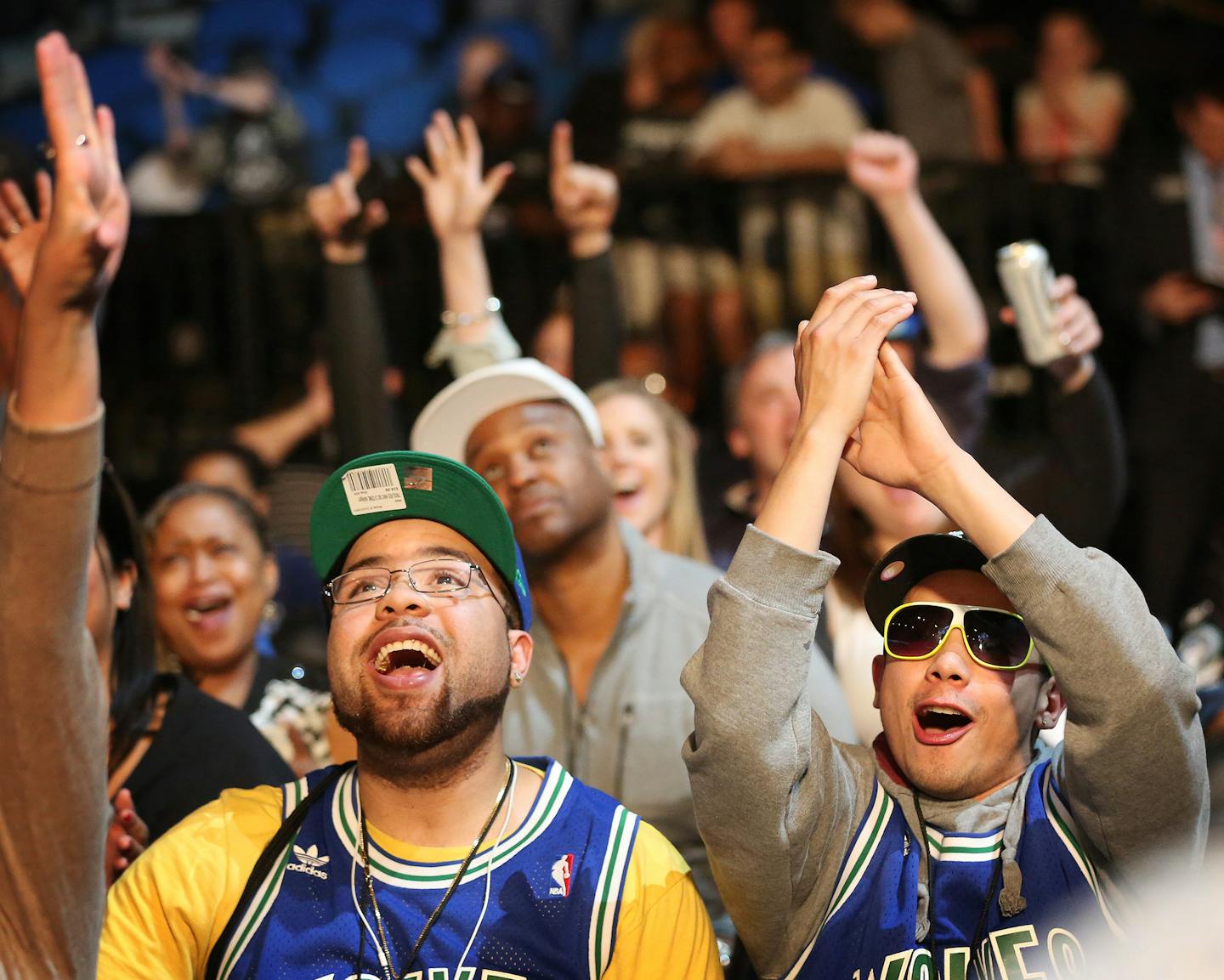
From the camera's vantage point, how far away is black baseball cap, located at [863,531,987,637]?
2705mm

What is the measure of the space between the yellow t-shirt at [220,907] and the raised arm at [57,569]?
0.31 ft

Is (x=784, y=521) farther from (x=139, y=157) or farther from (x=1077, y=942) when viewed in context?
(x=139, y=157)

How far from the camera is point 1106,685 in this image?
2354 millimetres

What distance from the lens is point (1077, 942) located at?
242 centimetres

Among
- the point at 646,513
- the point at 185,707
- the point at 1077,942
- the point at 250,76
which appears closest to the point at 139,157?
the point at 250,76

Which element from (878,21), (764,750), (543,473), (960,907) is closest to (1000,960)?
(960,907)

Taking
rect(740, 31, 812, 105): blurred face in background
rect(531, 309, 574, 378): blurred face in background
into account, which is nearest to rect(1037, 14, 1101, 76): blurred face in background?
rect(740, 31, 812, 105): blurred face in background

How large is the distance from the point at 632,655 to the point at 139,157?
4.69m

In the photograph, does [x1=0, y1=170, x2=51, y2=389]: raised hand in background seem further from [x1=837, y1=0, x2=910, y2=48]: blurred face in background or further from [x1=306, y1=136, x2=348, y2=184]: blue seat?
[x1=837, y1=0, x2=910, y2=48]: blurred face in background

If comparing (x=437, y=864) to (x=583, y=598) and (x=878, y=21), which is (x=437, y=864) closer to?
(x=583, y=598)

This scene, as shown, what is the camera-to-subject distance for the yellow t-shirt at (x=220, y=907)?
98.3 inches

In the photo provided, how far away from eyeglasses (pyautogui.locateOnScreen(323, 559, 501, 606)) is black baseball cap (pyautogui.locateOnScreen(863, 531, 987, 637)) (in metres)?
0.66

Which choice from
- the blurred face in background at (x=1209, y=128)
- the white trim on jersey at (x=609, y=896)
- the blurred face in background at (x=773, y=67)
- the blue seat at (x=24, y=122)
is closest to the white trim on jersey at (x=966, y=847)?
the white trim on jersey at (x=609, y=896)

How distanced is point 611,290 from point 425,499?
179 centimetres
